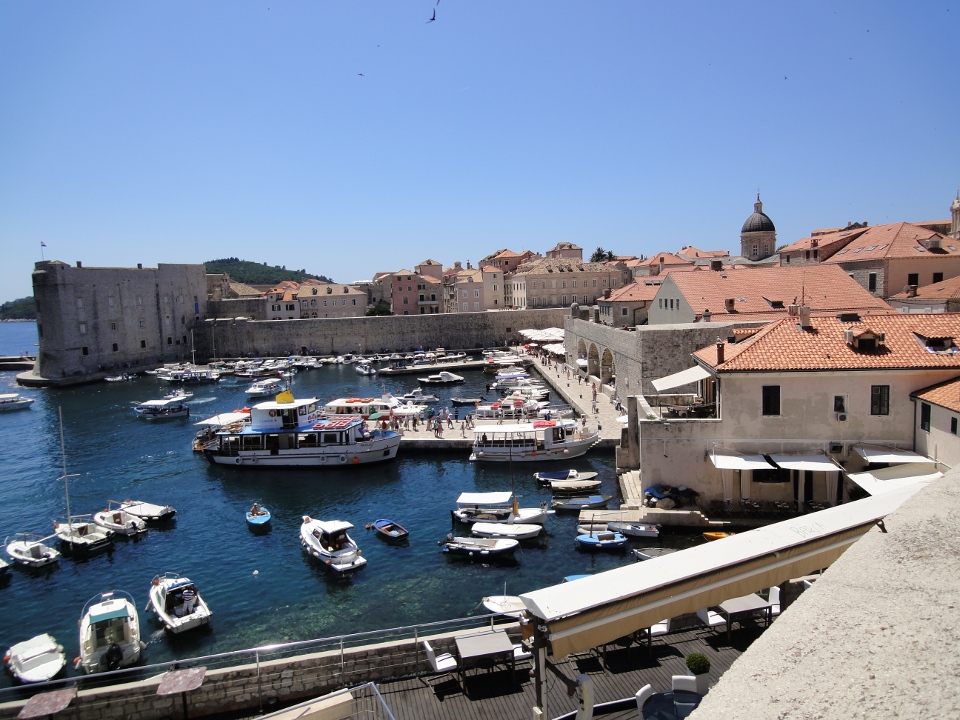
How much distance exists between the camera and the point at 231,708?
10.3m

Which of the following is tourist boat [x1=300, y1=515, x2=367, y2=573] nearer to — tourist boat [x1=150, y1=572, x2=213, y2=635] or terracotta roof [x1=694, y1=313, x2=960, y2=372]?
tourist boat [x1=150, y1=572, x2=213, y2=635]

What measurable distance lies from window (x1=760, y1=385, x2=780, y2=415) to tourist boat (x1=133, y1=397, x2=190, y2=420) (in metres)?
36.2

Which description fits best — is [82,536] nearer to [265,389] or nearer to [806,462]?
[806,462]

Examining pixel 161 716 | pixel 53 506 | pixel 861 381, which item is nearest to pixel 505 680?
pixel 161 716

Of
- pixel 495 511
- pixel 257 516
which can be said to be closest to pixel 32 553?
pixel 257 516

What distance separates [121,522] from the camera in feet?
72.2

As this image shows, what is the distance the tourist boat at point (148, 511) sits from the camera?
22.8m

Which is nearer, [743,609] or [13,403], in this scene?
[743,609]

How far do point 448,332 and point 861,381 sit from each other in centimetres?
5818

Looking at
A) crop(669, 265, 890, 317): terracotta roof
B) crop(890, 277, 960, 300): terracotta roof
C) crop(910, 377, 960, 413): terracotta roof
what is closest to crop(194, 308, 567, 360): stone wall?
crop(669, 265, 890, 317): terracotta roof

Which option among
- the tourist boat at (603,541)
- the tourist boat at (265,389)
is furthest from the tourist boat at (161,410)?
the tourist boat at (603,541)

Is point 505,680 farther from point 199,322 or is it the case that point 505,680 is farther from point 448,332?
point 199,322

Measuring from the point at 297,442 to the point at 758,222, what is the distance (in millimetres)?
47586

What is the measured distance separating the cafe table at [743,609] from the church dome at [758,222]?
55.6 m
